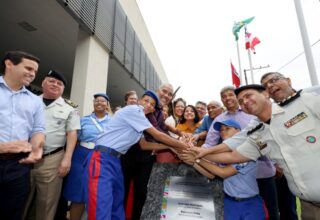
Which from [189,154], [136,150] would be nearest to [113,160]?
[136,150]

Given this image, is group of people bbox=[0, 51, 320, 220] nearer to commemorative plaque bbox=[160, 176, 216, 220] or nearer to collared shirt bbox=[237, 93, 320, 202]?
collared shirt bbox=[237, 93, 320, 202]

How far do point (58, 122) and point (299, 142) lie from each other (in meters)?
2.54

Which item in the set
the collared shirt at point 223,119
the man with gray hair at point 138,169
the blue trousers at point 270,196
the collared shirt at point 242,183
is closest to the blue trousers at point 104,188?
the man with gray hair at point 138,169

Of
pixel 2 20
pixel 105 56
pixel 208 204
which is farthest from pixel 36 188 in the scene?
pixel 2 20

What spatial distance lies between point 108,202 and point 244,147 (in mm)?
1413

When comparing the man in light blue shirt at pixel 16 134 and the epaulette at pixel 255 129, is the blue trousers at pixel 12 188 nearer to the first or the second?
the man in light blue shirt at pixel 16 134

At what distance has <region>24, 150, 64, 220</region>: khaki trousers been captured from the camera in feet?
6.97

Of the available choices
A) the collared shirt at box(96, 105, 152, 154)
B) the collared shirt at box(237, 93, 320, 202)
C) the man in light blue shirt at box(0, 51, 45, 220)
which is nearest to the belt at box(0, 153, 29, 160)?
the man in light blue shirt at box(0, 51, 45, 220)

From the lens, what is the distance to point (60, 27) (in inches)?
176

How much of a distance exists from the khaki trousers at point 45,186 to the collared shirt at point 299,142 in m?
2.37

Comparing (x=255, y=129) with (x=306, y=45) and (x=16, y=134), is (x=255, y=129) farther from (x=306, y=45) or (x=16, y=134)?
(x=306, y=45)

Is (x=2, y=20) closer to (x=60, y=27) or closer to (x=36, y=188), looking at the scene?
(x=60, y=27)

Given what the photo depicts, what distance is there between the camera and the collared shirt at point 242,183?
176 centimetres

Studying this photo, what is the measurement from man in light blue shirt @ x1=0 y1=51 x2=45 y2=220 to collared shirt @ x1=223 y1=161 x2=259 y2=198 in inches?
70.2
